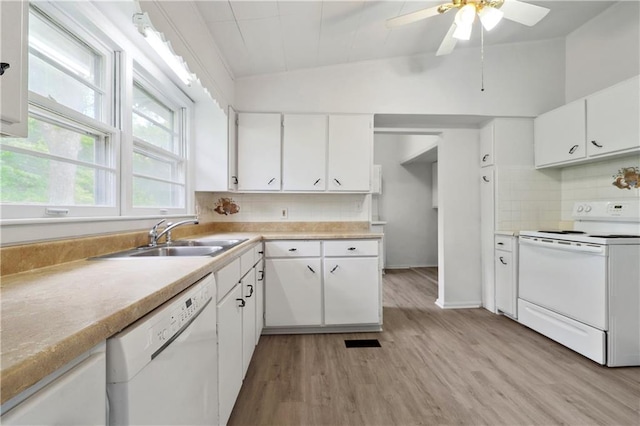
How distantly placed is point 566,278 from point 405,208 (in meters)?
3.37

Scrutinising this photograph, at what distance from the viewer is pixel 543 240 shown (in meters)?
2.35

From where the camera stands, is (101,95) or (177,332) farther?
(101,95)

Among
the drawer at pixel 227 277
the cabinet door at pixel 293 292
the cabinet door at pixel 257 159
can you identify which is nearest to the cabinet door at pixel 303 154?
the cabinet door at pixel 257 159

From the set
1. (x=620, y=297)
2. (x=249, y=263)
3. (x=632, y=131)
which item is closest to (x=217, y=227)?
(x=249, y=263)

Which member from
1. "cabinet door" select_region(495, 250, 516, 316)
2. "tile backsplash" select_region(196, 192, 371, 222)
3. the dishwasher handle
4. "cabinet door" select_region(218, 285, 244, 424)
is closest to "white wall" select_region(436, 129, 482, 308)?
"cabinet door" select_region(495, 250, 516, 316)

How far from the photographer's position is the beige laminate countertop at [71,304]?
0.40 meters

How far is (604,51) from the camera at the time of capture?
2510 millimetres

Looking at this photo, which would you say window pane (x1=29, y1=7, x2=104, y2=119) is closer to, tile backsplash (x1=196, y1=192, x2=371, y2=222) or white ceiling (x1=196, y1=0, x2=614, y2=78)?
white ceiling (x1=196, y1=0, x2=614, y2=78)

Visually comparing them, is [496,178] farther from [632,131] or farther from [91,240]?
[91,240]

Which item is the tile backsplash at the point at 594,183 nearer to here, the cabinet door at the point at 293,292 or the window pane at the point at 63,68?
the cabinet door at the point at 293,292

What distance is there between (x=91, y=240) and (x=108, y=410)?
0.97m

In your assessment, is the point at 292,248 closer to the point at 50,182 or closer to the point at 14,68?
the point at 50,182

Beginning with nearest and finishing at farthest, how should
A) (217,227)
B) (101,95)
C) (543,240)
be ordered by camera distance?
(101,95) < (543,240) < (217,227)

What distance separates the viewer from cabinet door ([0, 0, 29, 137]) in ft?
1.96
